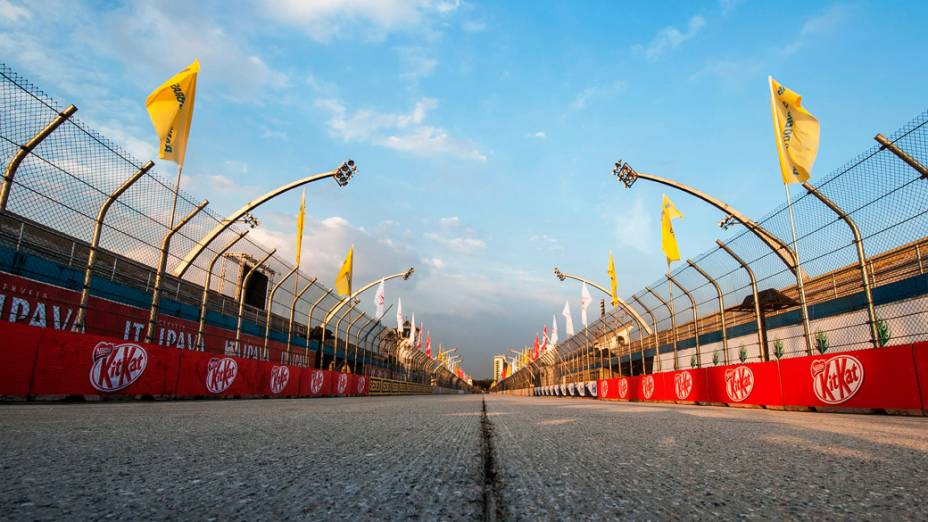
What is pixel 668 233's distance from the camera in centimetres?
1536

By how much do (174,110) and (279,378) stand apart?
24.9 feet

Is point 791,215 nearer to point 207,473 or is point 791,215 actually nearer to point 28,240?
point 207,473

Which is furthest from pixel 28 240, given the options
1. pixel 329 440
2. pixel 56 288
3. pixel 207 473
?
pixel 207 473

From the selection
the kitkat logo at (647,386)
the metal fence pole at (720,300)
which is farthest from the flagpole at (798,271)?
the kitkat logo at (647,386)

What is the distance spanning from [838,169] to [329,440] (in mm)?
9360

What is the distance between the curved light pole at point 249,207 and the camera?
10.7m

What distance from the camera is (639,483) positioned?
1351mm

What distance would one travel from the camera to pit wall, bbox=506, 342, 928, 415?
6.38 metres

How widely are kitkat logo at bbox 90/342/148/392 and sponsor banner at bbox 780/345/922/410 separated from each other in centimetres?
1127

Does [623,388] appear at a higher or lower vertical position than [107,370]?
lower

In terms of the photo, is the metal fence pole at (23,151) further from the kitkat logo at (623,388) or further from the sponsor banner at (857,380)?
the kitkat logo at (623,388)

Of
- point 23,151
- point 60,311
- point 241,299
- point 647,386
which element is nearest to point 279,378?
point 241,299

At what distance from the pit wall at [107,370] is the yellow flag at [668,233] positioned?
1286 centimetres

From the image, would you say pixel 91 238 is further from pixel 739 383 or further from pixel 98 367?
pixel 739 383
